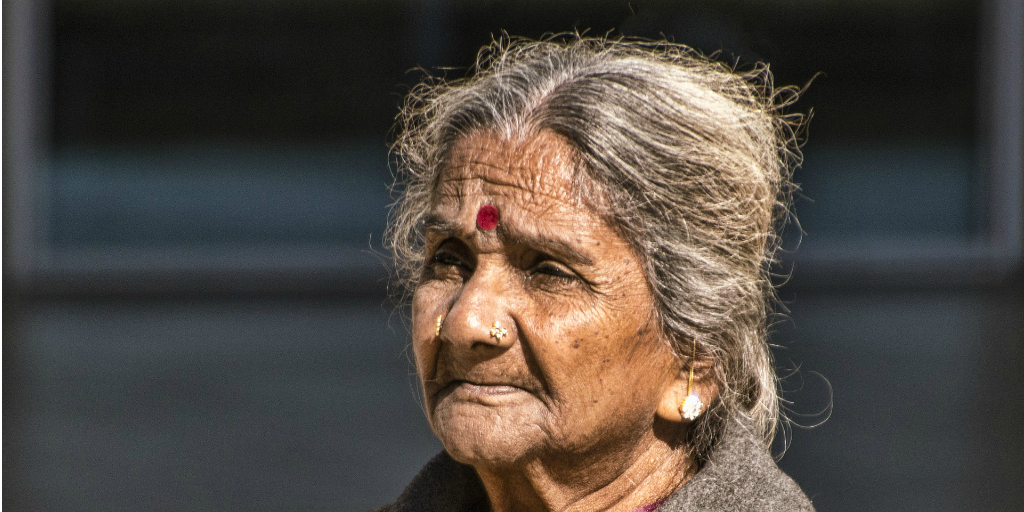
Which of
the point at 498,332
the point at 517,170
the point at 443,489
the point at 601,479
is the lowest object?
the point at 443,489

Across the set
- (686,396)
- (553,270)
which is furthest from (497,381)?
(686,396)

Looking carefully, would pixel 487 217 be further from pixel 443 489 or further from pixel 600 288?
pixel 443 489

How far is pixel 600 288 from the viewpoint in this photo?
180cm

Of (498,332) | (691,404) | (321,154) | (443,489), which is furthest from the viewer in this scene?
(321,154)

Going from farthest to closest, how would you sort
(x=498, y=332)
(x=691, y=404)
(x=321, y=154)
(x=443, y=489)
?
(x=321, y=154), (x=443, y=489), (x=691, y=404), (x=498, y=332)

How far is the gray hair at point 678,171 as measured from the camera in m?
1.78

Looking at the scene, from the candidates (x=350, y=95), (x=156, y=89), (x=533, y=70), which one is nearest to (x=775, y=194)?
(x=533, y=70)

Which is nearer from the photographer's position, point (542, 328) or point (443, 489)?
point (542, 328)

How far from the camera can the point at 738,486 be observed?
1828 mm

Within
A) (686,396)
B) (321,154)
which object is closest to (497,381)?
(686,396)

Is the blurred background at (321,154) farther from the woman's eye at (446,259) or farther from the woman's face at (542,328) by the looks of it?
the woman's face at (542,328)

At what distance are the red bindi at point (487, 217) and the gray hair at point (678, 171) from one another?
0.43 ft

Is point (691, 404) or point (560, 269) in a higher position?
point (560, 269)

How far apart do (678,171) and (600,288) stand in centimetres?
24
